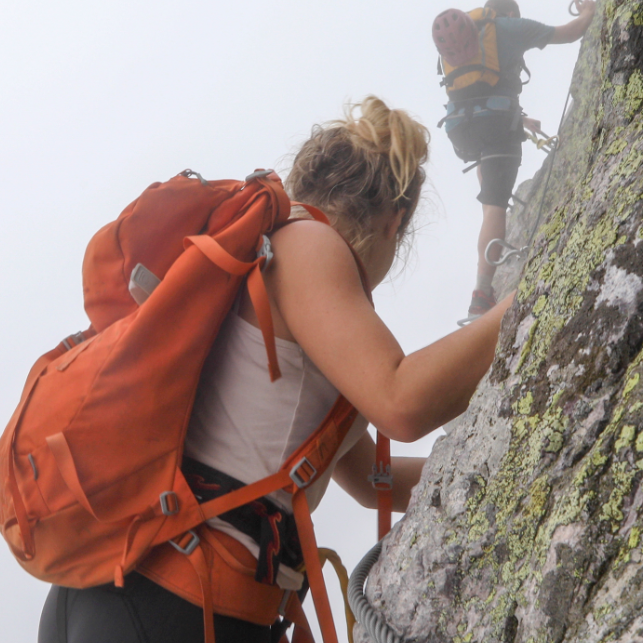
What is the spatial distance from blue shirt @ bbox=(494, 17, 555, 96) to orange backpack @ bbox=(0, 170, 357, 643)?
4.75 m

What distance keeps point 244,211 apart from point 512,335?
703 millimetres

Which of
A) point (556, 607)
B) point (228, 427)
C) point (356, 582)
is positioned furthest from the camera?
point (228, 427)

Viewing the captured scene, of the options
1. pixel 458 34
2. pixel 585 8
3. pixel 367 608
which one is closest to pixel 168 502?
pixel 367 608

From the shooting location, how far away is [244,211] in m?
1.32

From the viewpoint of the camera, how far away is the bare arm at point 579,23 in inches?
205

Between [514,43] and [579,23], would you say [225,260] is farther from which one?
[579,23]

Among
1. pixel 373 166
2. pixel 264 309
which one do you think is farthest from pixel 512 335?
pixel 373 166

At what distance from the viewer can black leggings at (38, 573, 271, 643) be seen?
3.89 ft

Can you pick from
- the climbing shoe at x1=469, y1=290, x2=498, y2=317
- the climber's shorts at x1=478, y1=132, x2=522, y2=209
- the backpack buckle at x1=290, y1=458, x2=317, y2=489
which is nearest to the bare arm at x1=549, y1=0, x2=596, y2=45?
the climber's shorts at x1=478, y1=132, x2=522, y2=209

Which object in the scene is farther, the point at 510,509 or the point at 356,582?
the point at 356,582

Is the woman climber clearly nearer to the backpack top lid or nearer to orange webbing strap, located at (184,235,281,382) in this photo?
orange webbing strap, located at (184,235,281,382)

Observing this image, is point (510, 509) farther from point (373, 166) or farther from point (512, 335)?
point (373, 166)

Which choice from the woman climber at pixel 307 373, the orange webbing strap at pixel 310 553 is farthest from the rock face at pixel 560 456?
the orange webbing strap at pixel 310 553

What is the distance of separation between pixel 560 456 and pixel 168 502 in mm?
807
